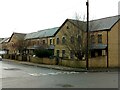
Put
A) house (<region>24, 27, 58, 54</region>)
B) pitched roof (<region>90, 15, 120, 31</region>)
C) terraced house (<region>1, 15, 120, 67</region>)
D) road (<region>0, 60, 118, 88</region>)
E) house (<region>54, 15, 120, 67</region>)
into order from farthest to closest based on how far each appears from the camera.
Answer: house (<region>24, 27, 58, 54</region>) → pitched roof (<region>90, 15, 120, 31</region>) → house (<region>54, 15, 120, 67</region>) → terraced house (<region>1, 15, 120, 67</region>) → road (<region>0, 60, 118, 88</region>)

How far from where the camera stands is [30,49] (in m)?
67.2

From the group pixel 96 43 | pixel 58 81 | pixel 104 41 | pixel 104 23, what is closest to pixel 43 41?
pixel 96 43

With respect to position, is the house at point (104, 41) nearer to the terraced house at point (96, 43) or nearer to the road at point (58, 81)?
the terraced house at point (96, 43)

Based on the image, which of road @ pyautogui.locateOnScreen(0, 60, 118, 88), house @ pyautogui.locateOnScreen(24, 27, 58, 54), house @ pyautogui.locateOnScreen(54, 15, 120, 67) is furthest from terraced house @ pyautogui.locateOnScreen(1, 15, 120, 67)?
road @ pyautogui.locateOnScreen(0, 60, 118, 88)

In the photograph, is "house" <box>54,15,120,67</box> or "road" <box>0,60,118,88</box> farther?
"house" <box>54,15,120,67</box>

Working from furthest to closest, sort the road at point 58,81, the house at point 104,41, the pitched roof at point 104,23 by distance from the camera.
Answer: the pitched roof at point 104,23 < the house at point 104,41 < the road at point 58,81

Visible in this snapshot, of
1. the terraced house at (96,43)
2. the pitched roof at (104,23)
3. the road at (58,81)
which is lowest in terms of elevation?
the road at (58,81)

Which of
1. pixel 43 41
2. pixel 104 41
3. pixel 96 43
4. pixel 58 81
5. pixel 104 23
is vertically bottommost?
pixel 58 81

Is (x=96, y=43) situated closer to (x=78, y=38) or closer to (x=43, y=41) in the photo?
(x=78, y=38)

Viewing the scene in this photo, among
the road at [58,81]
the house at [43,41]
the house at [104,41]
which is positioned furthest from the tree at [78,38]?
the road at [58,81]

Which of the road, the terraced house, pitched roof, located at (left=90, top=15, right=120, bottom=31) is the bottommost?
the road

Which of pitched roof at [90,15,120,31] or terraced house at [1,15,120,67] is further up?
pitched roof at [90,15,120,31]

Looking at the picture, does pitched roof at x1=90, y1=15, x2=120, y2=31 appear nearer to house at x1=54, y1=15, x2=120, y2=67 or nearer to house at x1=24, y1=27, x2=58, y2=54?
house at x1=54, y1=15, x2=120, y2=67

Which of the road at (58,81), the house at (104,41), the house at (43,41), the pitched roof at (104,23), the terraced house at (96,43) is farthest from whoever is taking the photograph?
the house at (43,41)
